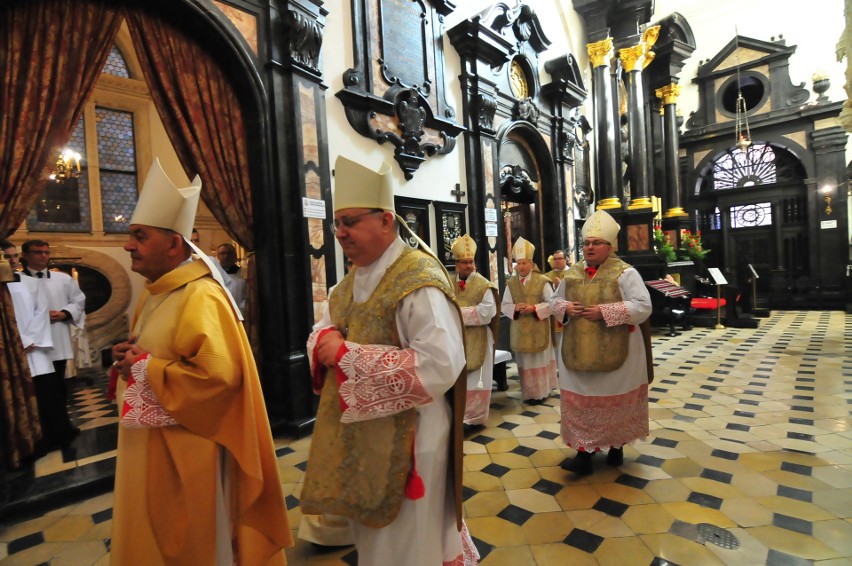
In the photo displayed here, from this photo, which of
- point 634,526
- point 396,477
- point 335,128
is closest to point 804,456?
point 634,526

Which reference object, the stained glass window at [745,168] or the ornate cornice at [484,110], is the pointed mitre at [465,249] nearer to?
the ornate cornice at [484,110]

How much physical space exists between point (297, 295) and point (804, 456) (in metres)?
4.68

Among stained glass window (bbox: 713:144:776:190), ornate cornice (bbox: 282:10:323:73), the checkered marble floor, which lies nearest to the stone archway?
the checkered marble floor

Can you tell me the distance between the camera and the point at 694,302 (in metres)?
11.3

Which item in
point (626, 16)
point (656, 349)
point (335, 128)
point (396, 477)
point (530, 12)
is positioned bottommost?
point (656, 349)

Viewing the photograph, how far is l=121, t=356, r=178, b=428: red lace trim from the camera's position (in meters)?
1.57

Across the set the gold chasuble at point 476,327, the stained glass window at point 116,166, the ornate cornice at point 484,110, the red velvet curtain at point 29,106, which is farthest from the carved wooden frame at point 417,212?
the stained glass window at point 116,166

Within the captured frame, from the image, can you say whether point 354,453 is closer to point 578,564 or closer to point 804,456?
point 578,564

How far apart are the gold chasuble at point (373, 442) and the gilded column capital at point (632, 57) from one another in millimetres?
12423

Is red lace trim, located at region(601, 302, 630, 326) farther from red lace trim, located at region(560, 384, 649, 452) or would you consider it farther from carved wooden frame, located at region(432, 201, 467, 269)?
carved wooden frame, located at region(432, 201, 467, 269)

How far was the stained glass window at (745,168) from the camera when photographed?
14617 millimetres

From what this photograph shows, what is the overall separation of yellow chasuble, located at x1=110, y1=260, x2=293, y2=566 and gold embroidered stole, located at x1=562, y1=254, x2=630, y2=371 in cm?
241

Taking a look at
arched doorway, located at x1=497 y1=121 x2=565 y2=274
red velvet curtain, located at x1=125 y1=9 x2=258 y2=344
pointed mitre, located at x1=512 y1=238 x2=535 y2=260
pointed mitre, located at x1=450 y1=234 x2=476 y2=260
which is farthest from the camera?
arched doorway, located at x1=497 y1=121 x2=565 y2=274

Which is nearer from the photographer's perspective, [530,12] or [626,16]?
[530,12]
